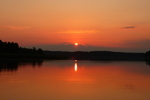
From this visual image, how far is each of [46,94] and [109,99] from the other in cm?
345

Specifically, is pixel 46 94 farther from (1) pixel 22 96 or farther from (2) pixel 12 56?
(2) pixel 12 56

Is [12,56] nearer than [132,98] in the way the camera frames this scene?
No

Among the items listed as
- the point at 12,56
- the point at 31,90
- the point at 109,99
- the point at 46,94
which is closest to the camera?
the point at 109,99

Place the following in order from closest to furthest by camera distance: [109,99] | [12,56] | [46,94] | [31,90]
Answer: [109,99] < [46,94] < [31,90] < [12,56]

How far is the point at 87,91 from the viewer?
1289cm

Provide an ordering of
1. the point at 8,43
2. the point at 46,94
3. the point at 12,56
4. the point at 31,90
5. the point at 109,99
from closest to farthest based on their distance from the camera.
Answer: the point at 109,99, the point at 46,94, the point at 31,90, the point at 12,56, the point at 8,43

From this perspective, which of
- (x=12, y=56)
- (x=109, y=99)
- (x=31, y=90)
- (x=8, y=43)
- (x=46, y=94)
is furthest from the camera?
(x=8, y=43)

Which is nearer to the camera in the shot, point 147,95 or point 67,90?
point 147,95

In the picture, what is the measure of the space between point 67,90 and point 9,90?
11.2 ft

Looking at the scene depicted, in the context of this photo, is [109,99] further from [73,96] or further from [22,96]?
[22,96]

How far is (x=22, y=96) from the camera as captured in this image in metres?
11.2

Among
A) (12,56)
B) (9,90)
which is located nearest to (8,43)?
(12,56)

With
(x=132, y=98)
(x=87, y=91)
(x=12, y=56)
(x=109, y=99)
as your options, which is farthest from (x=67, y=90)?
(x=12, y=56)

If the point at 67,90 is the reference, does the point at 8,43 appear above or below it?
above
